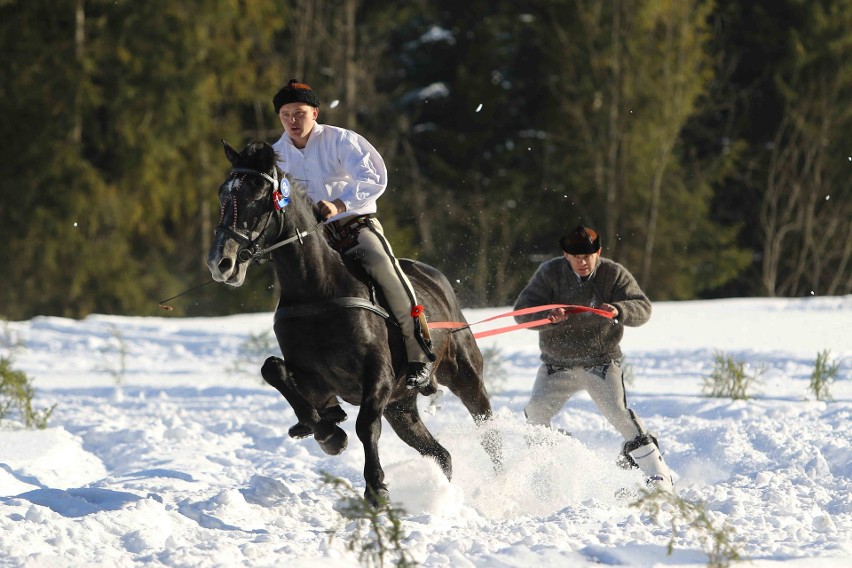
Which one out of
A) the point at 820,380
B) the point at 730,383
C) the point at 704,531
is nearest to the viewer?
the point at 704,531

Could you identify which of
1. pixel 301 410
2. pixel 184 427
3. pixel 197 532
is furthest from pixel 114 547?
pixel 184 427

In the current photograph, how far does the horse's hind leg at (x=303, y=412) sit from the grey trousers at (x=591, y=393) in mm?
1455

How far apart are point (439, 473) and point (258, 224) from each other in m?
1.72

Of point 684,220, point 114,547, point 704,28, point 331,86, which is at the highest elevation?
point 704,28

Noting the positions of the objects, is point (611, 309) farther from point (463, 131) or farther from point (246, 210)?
point (463, 131)

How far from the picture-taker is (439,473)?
20.8 ft

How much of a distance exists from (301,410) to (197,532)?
87 centimetres

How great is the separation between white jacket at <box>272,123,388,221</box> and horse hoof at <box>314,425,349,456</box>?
111cm

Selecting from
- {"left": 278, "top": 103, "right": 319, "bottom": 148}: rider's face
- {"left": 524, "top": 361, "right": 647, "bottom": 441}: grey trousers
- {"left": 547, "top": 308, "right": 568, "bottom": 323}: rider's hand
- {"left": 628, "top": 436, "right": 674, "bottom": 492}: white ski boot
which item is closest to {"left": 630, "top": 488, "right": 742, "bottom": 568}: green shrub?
{"left": 628, "top": 436, "right": 674, "bottom": 492}: white ski boot

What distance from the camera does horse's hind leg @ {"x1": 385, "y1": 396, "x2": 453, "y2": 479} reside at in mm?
6836

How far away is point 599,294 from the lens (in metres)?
6.98

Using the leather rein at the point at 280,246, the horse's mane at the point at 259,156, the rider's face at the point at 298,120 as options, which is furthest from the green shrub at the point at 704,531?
the rider's face at the point at 298,120

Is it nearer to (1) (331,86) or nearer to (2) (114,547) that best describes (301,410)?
(2) (114,547)

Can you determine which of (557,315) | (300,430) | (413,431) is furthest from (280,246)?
(557,315)
